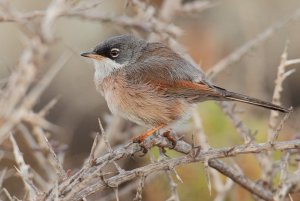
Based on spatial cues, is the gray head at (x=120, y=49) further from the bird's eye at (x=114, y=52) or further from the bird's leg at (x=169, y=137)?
the bird's leg at (x=169, y=137)

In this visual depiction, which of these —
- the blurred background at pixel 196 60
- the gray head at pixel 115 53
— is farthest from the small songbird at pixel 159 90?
the blurred background at pixel 196 60

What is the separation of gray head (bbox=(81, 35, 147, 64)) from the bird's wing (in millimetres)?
218

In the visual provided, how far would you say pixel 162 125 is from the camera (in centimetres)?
523

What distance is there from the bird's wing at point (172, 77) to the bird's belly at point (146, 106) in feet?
0.21

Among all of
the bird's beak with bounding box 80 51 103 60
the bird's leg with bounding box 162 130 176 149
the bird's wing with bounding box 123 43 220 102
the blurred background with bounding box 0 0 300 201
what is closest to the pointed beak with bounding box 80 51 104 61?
the bird's beak with bounding box 80 51 103 60

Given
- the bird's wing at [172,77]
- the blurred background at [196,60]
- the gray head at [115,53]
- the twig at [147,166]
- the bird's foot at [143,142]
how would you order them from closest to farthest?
1. the twig at [147,166]
2. the bird's foot at [143,142]
3. the bird's wing at [172,77]
4. the gray head at [115,53]
5. the blurred background at [196,60]

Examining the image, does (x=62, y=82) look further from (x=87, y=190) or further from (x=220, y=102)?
(x=87, y=190)

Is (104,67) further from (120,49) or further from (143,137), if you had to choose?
(143,137)

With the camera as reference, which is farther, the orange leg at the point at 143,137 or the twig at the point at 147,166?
the orange leg at the point at 143,137

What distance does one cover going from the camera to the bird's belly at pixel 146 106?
5270 millimetres

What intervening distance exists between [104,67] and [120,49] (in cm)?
22

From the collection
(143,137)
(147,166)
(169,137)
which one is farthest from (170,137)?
(147,166)

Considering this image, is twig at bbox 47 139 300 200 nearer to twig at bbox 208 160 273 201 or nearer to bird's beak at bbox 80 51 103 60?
twig at bbox 208 160 273 201

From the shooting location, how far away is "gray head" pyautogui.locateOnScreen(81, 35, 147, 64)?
5.68 meters
